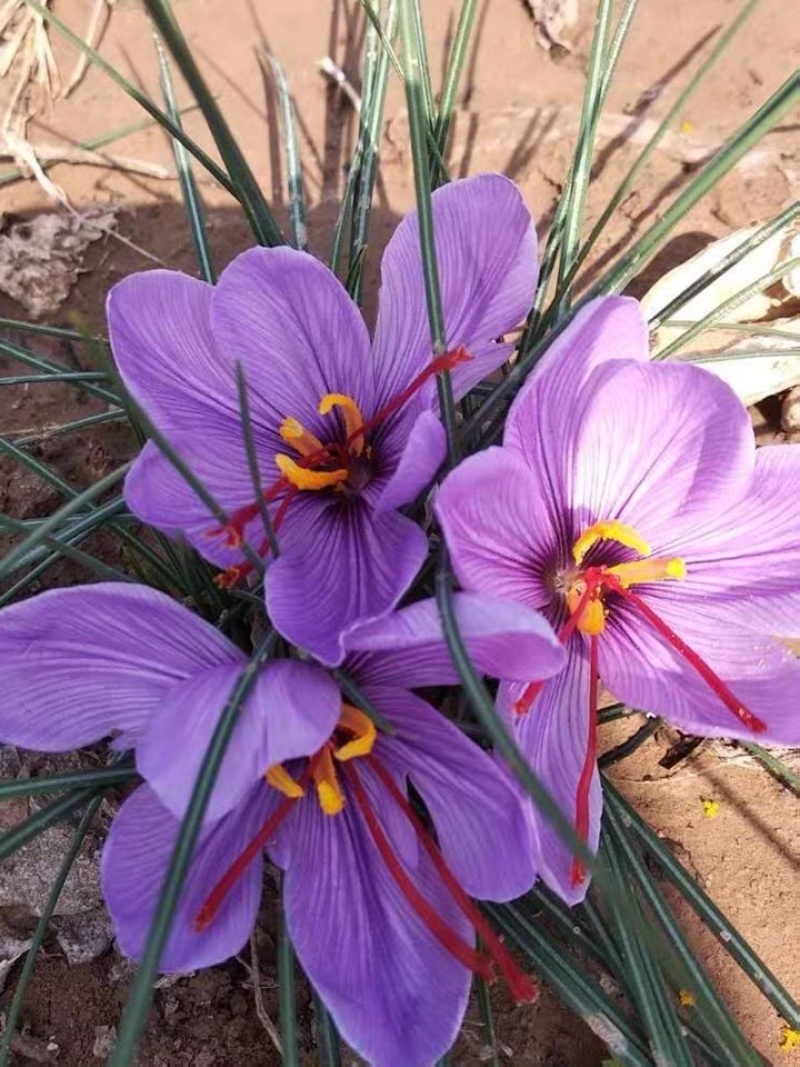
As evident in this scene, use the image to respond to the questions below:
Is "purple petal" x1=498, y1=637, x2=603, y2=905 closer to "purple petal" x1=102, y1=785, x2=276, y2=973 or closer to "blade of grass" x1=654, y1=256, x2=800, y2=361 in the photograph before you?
"purple petal" x1=102, y1=785, x2=276, y2=973

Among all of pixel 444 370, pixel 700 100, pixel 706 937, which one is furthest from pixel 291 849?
pixel 700 100

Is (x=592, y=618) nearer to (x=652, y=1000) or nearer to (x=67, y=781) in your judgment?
(x=652, y=1000)

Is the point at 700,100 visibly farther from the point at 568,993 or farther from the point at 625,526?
the point at 568,993

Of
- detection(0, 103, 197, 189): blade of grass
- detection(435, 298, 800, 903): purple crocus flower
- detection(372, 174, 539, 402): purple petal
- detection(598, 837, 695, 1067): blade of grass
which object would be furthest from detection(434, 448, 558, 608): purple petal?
detection(0, 103, 197, 189): blade of grass

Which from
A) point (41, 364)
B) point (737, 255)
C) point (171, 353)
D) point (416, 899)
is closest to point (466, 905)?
point (416, 899)

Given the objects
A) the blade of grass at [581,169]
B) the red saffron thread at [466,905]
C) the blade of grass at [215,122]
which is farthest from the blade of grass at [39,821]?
the blade of grass at [581,169]

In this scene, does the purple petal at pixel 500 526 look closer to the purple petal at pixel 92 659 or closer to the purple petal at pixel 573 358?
the purple petal at pixel 573 358
